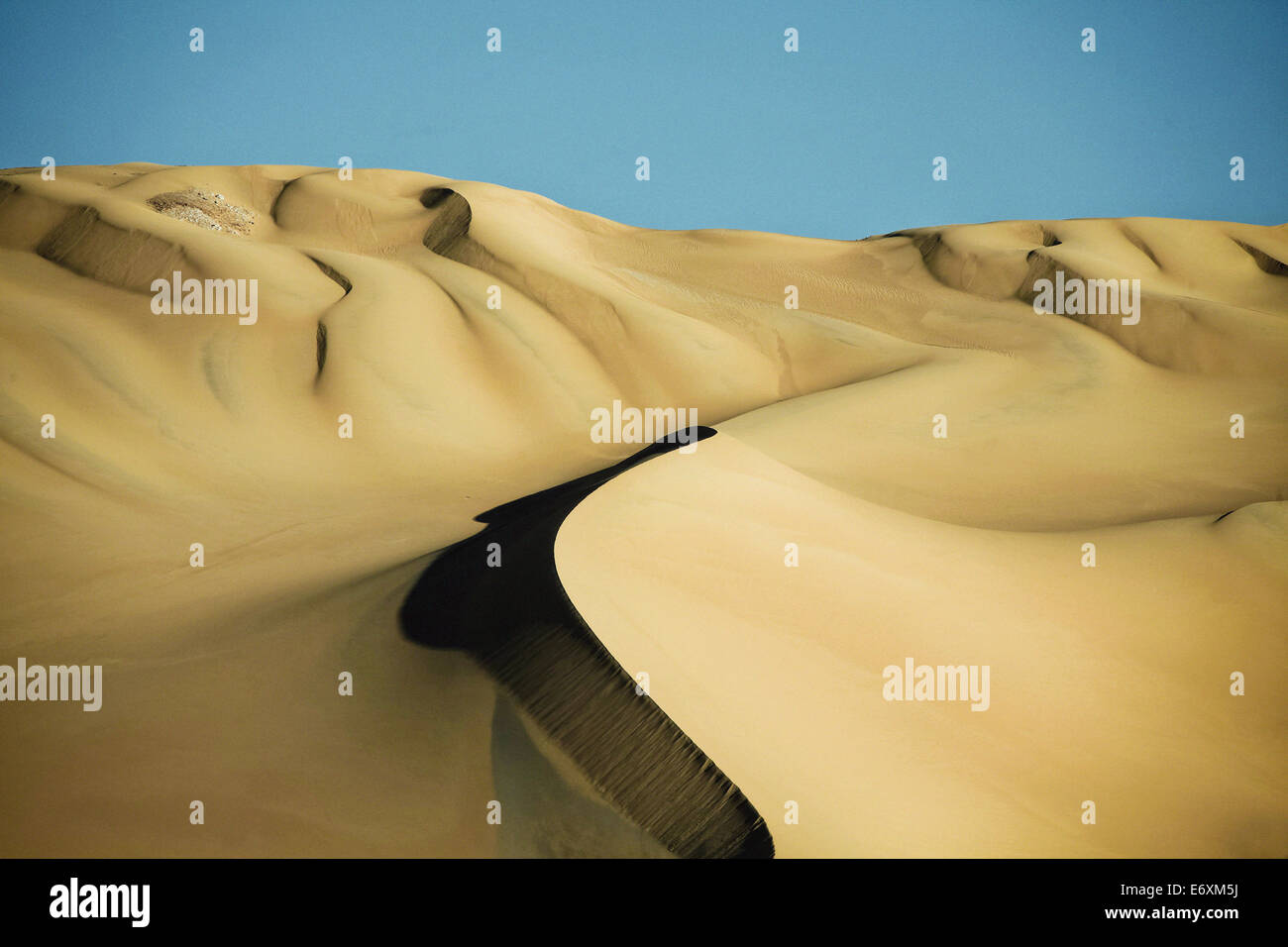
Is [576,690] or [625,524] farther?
[625,524]

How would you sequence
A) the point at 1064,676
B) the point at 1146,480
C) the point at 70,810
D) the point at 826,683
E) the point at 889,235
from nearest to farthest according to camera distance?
the point at 70,810
the point at 826,683
the point at 1064,676
the point at 1146,480
the point at 889,235

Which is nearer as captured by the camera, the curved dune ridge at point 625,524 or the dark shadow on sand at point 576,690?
the dark shadow on sand at point 576,690

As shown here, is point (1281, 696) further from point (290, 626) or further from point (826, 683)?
point (290, 626)

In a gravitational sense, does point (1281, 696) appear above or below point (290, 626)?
below

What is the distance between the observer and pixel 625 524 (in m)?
9.35

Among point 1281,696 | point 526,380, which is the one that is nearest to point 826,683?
point 1281,696

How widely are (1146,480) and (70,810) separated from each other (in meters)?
14.7

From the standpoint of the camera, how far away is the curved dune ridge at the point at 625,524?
6629 millimetres

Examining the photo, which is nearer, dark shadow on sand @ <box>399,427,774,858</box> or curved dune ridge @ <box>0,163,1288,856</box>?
dark shadow on sand @ <box>399,427,774,858</box>

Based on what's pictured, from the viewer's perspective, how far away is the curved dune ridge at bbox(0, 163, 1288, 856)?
21.7ft

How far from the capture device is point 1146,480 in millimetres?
15453
